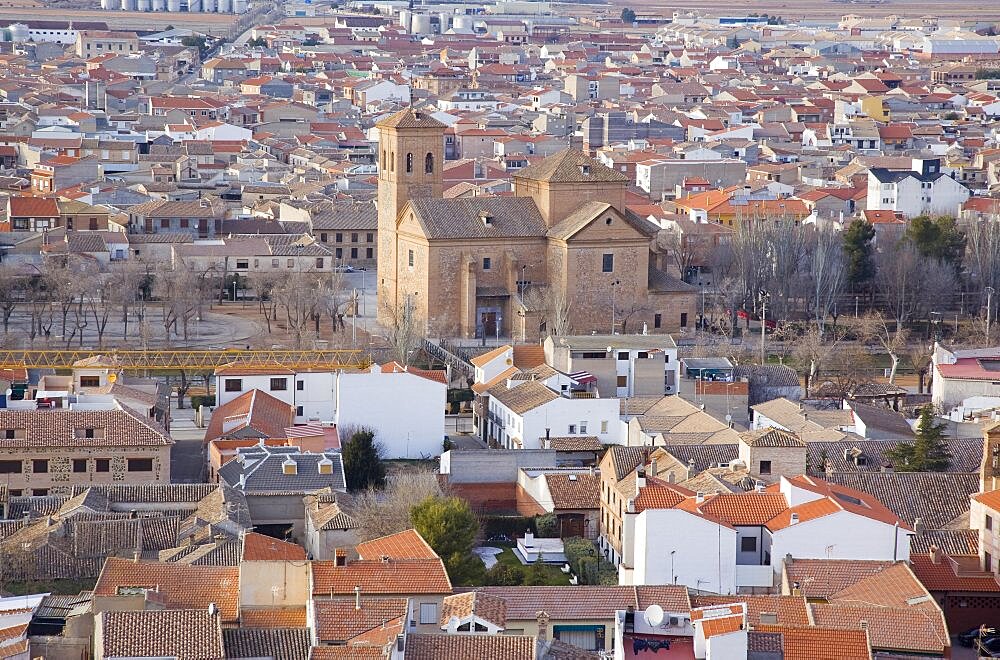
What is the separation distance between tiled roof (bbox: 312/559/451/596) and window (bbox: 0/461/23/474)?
6.14 metres

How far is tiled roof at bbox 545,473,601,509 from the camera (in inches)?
896

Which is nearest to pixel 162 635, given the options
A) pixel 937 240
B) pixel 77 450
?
pixel 77 450

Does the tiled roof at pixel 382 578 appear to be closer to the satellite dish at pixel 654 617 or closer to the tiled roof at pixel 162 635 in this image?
the tiled roof at pixel 162 635

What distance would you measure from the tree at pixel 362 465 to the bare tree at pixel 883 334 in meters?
10.4

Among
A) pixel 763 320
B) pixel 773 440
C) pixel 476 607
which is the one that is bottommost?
pixel 763 320

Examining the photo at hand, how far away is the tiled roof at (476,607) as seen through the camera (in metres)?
16.9

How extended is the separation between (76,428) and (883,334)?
590 inches

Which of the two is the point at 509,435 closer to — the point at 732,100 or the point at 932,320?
the point at 932,320

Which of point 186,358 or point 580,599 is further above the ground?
point 580,599

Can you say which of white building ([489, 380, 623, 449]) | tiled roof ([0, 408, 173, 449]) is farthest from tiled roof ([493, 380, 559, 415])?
tiled roof ([0, 408, 173, 449])

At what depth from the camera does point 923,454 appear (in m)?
23.2

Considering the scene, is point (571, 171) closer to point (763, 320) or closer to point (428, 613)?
point (763, 320)

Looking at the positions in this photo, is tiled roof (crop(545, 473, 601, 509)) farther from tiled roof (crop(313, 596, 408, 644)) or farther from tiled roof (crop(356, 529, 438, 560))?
tiled roof (crop(313, 596, 408, 644))

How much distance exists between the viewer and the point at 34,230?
40438mm
